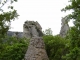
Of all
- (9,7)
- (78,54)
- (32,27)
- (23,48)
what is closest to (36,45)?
(23,48)

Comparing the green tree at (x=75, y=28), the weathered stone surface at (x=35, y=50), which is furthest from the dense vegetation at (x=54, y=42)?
the weathered stone surface at (x=35, y=50)

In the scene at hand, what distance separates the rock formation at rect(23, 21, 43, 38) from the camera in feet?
98.8

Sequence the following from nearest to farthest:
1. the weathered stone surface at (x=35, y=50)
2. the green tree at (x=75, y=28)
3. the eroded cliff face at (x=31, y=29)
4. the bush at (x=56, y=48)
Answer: the green tree at (x=75, y=28), the weathered stone surface at (x=35, y=50), the bush at (x=56, y=48), the eroded cliff face at (x=31, y=29)

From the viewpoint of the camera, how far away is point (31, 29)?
30531 millimetres

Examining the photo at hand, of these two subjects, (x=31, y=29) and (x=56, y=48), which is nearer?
(x=56, y=48)

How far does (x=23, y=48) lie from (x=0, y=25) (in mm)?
8195

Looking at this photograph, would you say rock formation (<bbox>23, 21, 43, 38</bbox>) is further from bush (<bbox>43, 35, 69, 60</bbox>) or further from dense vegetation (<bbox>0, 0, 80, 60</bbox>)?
bush (<bbox>43, 35, 69, 60</bbox>)

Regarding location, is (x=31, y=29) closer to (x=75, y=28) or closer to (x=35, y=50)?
(x=35, y=50)

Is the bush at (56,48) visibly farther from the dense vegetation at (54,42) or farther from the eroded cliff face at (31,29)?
the eroded cliff face at (31,29)

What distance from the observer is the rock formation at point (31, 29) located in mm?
30119

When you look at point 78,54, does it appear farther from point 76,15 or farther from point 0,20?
point 0,20

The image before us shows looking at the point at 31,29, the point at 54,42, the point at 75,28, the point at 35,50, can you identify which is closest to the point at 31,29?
the point at 31,29

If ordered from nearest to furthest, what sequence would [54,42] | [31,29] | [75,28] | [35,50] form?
[75,28] < [35,50] < [54,42] < [31,29]

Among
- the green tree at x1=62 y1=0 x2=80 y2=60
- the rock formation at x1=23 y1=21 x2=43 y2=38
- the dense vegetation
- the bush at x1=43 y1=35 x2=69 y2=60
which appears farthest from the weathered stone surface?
the rock formation at x1=23 y1=21 x2=43 y2=38
